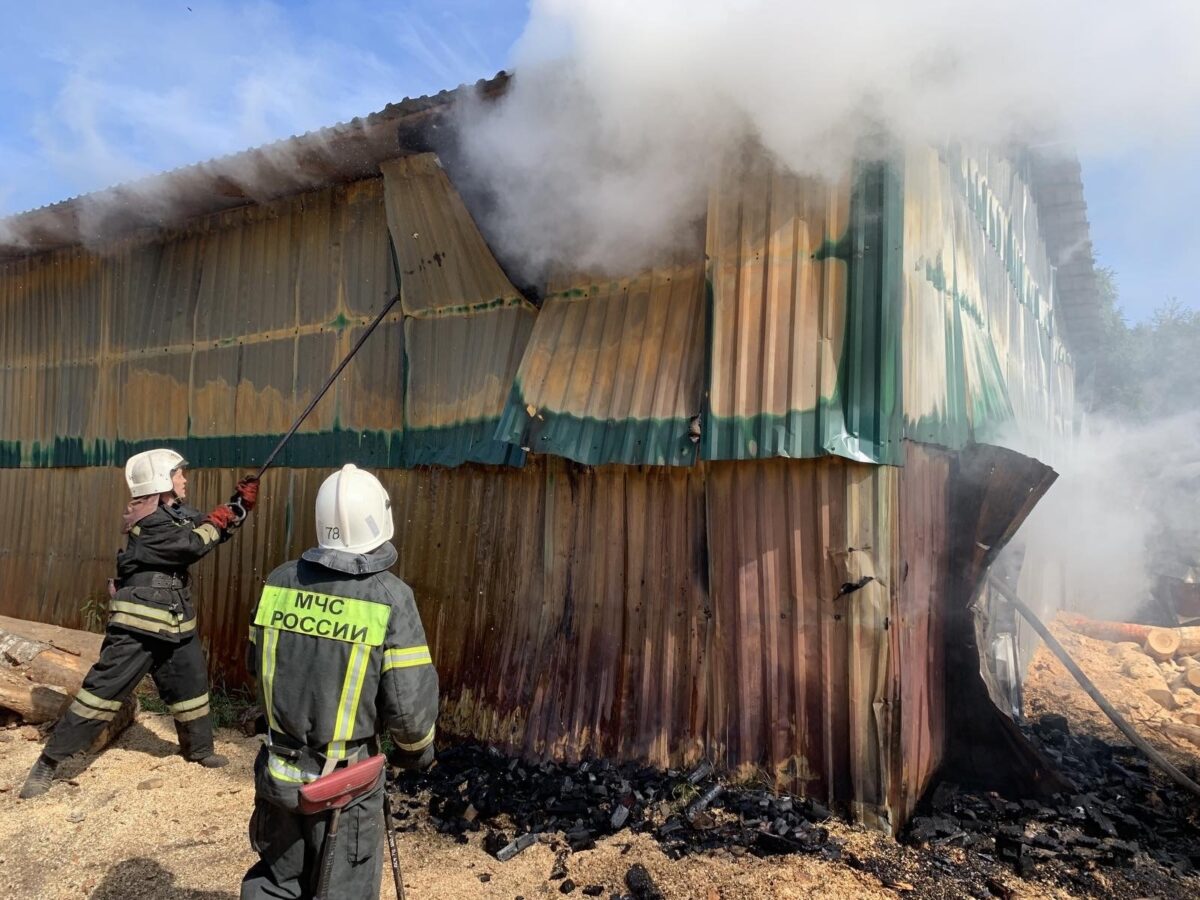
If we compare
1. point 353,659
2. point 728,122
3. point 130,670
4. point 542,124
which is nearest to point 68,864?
point 130,670

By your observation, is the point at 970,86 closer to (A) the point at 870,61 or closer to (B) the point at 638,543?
(A) the point at 870,61

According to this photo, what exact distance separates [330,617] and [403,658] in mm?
301

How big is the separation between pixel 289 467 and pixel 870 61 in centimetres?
548

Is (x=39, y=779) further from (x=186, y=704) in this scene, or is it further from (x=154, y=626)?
(x=154, y=626)

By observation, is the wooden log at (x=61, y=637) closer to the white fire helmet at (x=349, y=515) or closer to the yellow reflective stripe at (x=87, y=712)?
the yellow reflective stripe at (x=87, y=712)

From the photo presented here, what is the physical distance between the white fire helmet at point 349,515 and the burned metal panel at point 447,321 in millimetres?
2526

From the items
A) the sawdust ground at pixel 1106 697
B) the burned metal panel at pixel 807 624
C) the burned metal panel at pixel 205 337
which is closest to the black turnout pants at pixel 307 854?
the burned metal panel at pixel 807 624

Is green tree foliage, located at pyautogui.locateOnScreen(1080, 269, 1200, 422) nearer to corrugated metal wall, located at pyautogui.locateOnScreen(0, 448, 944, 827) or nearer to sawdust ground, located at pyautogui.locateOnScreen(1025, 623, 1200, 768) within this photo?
sawdust ground, located at pyautogui.locateOnScreen(1025, 623, 1200, 768)

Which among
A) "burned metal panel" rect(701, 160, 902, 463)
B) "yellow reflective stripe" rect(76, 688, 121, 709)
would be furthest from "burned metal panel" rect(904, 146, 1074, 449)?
"yellow reflective stripe" rect(76, 688, 121, 709)

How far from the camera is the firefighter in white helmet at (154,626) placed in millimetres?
5070

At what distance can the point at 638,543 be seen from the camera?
500 cm

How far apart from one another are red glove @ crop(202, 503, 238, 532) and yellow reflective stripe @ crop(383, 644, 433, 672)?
128 inches

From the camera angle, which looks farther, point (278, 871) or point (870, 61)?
point (870, 61)

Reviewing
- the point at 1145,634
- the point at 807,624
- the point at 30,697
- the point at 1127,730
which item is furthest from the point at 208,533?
the point at 1145,634
